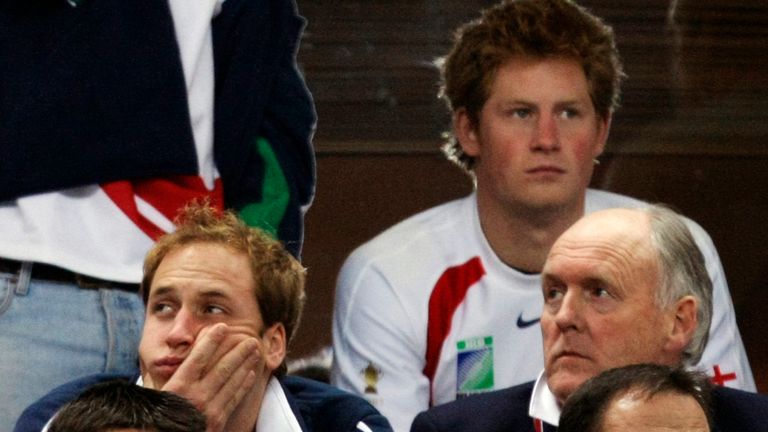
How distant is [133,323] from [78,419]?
Result: 0.60 m

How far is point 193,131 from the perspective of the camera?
2959mm

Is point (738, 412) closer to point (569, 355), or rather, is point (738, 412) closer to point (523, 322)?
point (569, 355)

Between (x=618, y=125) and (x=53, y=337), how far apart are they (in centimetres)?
156

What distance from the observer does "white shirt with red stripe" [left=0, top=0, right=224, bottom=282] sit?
111 inches

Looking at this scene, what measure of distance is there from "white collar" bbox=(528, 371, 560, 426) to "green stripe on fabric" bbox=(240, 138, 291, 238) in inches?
20.5

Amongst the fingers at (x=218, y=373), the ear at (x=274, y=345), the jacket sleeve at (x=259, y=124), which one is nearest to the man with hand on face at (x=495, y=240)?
the jacket sleeve at (x=259, y=124)

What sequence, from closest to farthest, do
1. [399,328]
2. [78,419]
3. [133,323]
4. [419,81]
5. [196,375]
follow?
[78,419], [196,375], [133,323], [399,328], [419,81]

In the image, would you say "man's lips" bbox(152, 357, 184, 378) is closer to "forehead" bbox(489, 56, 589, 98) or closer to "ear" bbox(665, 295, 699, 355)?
"ear" bbox(665, 295, 699, 355)

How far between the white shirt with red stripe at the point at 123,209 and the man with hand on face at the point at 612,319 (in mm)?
529

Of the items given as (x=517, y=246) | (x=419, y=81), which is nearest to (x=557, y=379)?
(x=517, y=246)

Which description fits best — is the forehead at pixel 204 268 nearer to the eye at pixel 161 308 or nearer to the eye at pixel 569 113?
the eye at pixel 161 308

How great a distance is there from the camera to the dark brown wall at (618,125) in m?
3.82

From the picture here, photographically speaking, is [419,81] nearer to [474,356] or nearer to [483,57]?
[483,57]

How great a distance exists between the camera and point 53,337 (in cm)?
278
